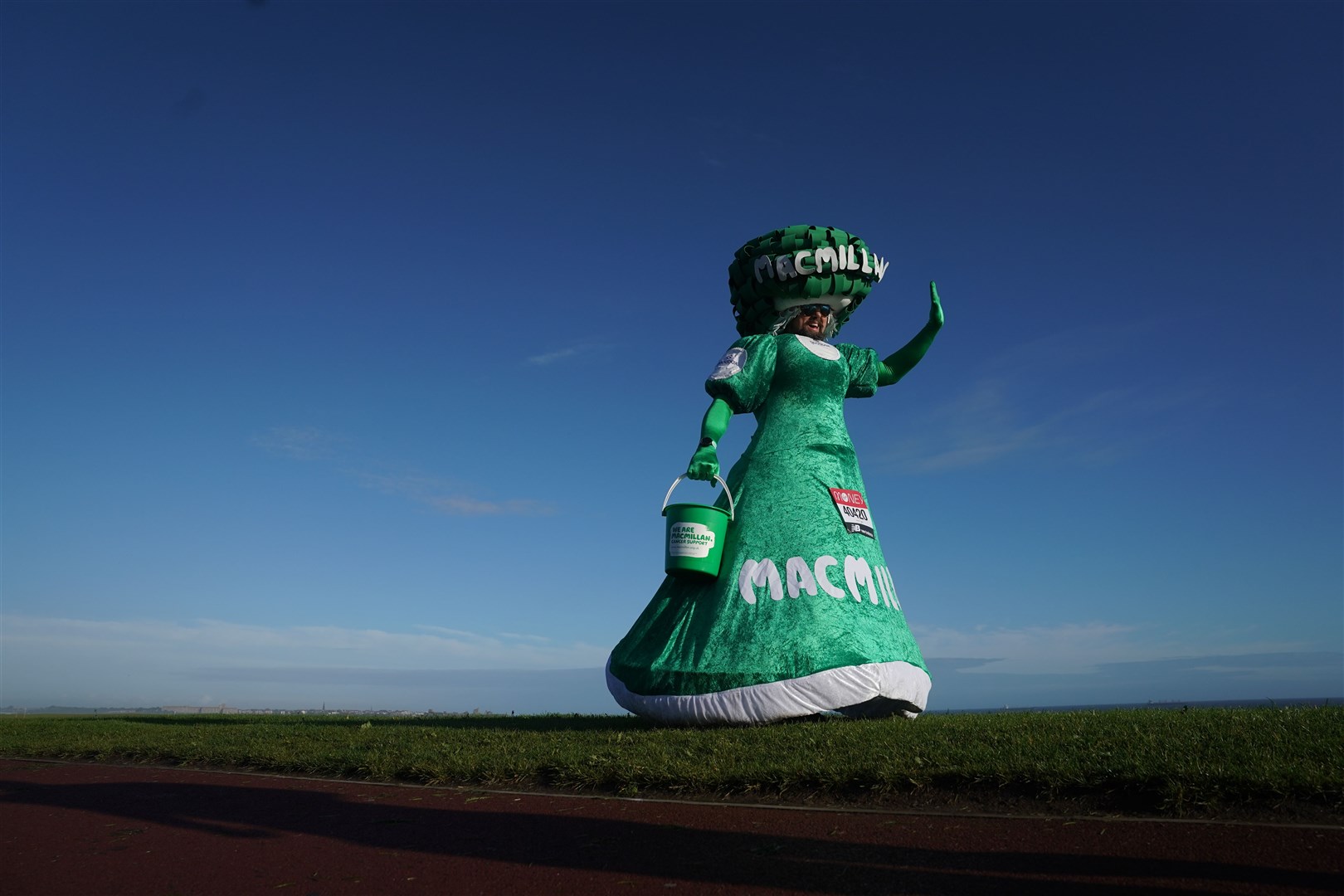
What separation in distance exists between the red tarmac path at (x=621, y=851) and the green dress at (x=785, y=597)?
8.67ft

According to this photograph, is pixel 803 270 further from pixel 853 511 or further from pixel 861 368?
pixel 853 511

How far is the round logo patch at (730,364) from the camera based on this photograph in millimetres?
9430

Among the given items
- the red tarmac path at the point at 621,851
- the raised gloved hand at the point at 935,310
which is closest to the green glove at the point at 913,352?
the raised gloved hand at the point at 935,310

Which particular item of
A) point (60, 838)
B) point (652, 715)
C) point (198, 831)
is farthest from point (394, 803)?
point (652, 715)

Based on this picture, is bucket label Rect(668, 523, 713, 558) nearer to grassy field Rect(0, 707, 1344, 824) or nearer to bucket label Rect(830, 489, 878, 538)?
bucket label Rect(830, 489, 878, 538)

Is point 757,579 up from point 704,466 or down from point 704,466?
down

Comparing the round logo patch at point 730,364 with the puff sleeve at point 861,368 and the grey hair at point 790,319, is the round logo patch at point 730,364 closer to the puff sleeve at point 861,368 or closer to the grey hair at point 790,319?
the grey hair at point 790,319

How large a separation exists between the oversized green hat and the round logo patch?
933 mm

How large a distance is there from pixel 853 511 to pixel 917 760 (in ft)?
13.1

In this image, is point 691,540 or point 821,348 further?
point 821,348

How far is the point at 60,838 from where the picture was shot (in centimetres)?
531

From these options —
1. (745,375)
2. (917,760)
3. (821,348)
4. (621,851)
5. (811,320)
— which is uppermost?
(811,320)

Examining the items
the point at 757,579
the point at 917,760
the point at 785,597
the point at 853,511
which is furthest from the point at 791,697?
the point at 917,760

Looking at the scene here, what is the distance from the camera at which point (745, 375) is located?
9461 millimetres
